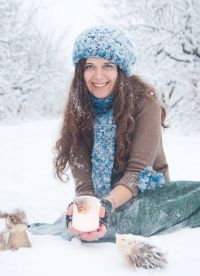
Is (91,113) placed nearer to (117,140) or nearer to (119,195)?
(117,140)

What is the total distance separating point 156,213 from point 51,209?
6.95 feet

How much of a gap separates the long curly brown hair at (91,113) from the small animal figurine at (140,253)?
35.5 inches

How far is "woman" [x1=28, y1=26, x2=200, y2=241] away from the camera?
7.73 feet

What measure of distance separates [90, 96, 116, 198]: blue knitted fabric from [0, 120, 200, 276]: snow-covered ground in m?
0.54

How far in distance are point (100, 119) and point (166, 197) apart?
0.62 m

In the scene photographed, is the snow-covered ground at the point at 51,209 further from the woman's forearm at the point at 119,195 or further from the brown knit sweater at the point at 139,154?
the brown knit sweater at the point at 139,154

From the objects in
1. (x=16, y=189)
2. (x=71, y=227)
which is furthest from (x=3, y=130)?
(x=71, y=227)

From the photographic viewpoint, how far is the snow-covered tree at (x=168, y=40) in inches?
417

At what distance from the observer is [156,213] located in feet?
7.69

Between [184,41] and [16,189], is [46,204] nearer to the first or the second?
[16,189]

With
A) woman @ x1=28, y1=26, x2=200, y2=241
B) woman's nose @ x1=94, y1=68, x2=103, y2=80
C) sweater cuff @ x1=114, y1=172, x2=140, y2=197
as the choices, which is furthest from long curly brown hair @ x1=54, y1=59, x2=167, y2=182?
sweater cuff @ x1=114, y1=172, x2=140, y2=197

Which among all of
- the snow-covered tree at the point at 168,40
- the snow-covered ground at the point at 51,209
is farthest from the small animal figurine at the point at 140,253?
the snow-covered tree at the point at 168,40

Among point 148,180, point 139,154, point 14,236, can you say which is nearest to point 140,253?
point 14,236

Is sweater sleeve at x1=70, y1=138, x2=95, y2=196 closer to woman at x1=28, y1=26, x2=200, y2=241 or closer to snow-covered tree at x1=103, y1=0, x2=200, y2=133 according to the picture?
woman at x1=28, y1=26, x2=200, y2=241
